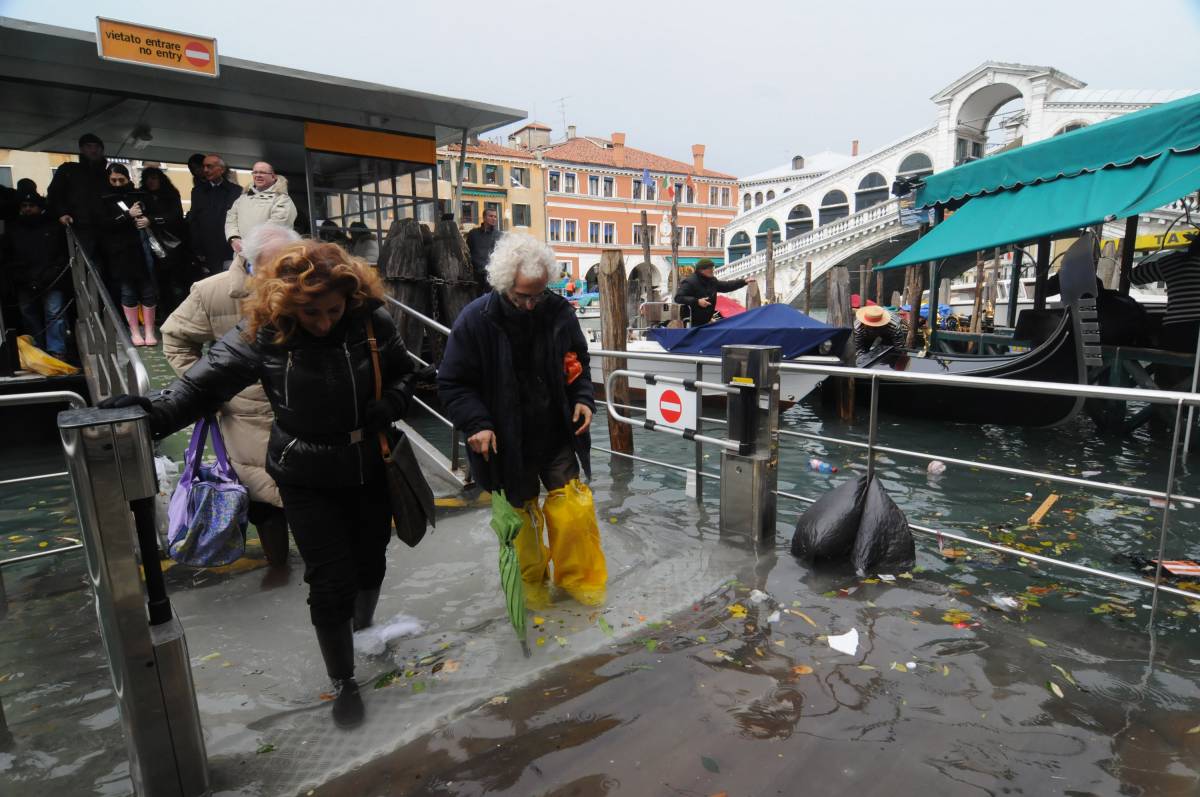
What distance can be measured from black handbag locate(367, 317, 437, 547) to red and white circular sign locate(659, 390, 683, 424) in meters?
2.37

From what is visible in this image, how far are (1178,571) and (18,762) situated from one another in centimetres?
505

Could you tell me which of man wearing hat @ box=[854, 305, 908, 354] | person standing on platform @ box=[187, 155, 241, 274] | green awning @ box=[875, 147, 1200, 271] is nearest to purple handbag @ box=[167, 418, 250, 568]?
person standing on platform @ box=[187, 155, 241, 274]

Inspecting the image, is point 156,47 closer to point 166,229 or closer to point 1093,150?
point 166,229

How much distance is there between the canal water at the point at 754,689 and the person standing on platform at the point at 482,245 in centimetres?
690

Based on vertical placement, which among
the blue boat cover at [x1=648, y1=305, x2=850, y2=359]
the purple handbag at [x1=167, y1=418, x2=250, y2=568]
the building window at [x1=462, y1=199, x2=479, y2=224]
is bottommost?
the purple handbag at [x1=167, y1=418, x2=250, y2=568]

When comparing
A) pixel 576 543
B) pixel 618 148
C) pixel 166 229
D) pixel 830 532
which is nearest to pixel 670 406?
pixel 830 532

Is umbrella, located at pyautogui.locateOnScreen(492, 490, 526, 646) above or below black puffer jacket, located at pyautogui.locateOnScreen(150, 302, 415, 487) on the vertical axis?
below

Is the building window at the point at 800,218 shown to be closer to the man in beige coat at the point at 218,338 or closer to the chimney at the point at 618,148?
the chimney at the point at 618,148

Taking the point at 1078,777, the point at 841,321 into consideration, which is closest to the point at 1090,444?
the point at 841,321

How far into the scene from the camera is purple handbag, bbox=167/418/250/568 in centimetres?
323

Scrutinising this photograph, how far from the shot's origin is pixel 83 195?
22.9 ft

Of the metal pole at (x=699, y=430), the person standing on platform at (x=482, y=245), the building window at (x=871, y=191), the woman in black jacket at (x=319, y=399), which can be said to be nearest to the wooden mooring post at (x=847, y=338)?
the person standing on platform at (x=482, y=245)

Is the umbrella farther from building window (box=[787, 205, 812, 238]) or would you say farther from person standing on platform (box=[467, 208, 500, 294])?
building window (box=[787, 205, 812, 238])

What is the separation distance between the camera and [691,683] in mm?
2639
